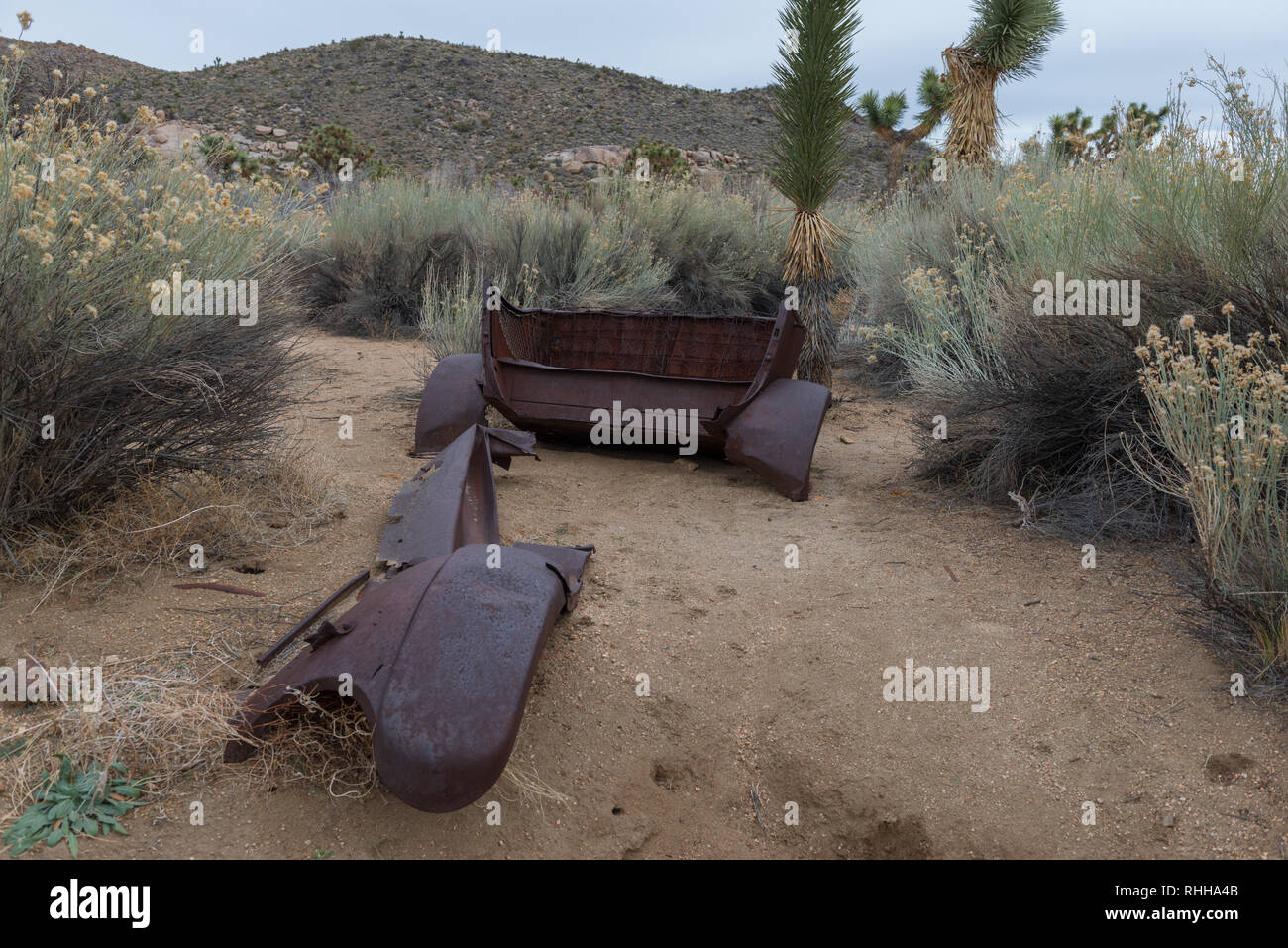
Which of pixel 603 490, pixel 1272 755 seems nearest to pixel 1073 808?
pixel 1272 755

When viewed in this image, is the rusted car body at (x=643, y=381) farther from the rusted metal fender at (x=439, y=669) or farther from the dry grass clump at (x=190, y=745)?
the dry grass clump at (x=190, y=745)

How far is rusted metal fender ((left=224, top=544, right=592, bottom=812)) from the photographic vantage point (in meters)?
2.29

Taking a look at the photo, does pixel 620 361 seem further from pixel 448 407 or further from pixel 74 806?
pixel 74 806

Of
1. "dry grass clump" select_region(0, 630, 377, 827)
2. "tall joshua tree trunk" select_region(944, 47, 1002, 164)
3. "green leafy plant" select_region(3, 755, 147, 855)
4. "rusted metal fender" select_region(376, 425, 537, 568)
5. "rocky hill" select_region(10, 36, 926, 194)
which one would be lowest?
"green leafy plant" select_region(3, 755, 147, 855)

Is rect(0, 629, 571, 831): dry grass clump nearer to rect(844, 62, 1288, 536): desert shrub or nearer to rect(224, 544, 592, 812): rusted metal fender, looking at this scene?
rect(224, 544, 592, 812): rusted metal fender

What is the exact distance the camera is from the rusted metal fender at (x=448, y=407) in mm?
6156

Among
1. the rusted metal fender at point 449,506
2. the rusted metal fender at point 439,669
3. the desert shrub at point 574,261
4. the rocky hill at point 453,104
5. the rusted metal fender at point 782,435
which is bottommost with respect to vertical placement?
the rusted metal fender at point 439,669

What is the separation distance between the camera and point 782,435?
5.69 metres

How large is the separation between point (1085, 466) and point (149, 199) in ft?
16.5

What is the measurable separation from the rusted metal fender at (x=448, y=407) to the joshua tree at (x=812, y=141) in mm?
2897

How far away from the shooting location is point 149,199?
14.2 feet

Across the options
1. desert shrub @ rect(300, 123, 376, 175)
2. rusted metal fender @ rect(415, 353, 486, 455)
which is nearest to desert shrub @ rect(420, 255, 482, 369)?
rusted metal fender @ rect(415, 353, 486, 455)

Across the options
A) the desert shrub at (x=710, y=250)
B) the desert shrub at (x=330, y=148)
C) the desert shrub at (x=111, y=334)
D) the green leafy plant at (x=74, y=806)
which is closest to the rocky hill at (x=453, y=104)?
the desert shrub at (x=330, y=148)

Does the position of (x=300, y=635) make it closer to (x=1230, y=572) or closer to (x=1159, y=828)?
(x=1159, y=828)
